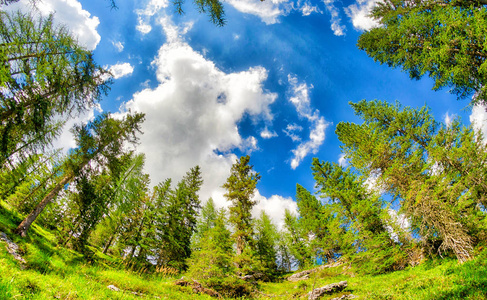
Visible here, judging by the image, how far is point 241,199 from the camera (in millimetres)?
23250

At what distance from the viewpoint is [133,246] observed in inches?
818

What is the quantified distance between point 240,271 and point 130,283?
11921 millimetres

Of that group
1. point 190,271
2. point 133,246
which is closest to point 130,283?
point 190,271

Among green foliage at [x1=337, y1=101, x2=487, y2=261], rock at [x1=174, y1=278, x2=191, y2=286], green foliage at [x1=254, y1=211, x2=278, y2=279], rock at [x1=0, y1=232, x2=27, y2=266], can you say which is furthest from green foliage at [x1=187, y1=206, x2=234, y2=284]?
green foliage at [x1=254, y1=211, x2=278, y2=279]

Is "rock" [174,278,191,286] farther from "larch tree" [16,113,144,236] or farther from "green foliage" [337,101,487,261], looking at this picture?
"green foliage" [337,101,487,261]

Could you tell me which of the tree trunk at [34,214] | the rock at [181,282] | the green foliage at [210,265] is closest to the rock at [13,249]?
the tree trunk at [34,214]

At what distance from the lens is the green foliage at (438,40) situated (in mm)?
7737

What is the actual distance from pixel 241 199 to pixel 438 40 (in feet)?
68.8

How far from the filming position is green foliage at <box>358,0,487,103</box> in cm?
774

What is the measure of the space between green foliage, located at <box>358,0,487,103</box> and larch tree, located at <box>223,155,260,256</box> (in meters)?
18.5

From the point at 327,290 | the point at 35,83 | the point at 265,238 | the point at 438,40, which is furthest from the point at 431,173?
the point at 265,238

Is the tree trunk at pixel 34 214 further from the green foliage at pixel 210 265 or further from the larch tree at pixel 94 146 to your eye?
the green foliage at pixel 210 265

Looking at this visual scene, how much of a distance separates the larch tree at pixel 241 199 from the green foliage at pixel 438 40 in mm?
18546

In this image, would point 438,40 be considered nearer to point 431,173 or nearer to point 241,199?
point 431,173
